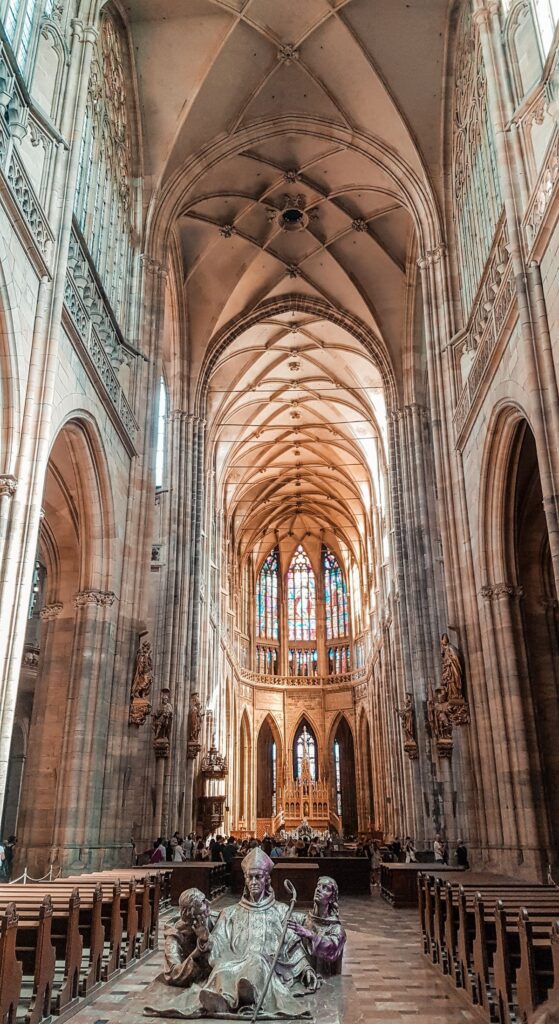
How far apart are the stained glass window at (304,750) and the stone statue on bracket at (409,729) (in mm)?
22513

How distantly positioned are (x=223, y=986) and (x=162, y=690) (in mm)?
15017

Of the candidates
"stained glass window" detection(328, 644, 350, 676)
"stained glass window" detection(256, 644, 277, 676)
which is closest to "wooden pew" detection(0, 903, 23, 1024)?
"stained glass window" detection(256, 644, 277, 676)

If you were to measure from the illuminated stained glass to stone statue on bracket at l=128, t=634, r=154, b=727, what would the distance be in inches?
1286

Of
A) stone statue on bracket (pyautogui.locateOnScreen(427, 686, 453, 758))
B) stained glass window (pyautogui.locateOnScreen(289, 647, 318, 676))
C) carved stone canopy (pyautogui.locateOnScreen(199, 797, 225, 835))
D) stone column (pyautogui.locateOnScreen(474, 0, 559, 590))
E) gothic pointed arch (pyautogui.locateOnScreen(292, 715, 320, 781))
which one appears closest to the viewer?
stone column (pyautogui.locateOnScreen(474, 0, 559, 590))

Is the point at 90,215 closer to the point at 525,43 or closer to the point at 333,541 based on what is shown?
the point at 525,43

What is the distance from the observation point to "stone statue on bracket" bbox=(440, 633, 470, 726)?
47.1ft

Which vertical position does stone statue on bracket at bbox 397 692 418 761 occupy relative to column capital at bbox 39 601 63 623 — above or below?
below

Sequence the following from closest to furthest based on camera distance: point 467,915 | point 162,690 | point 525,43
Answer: point 467,915 → point 525,43 → point 162,690

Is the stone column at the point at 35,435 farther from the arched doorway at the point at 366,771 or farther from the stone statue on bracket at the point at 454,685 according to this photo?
the arched doorway at the point at 366,771

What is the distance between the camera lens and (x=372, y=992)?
302 inches

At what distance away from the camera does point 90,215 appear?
1484 centimetres

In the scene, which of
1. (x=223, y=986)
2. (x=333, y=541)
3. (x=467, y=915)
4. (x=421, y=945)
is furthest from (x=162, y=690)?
(x=333, y=541)

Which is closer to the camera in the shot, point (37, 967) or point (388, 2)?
point (37, 967)

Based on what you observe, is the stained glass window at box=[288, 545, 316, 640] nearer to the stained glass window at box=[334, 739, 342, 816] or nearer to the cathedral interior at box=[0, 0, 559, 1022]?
the stained glass window at box=[334, 739, 342, 816]
